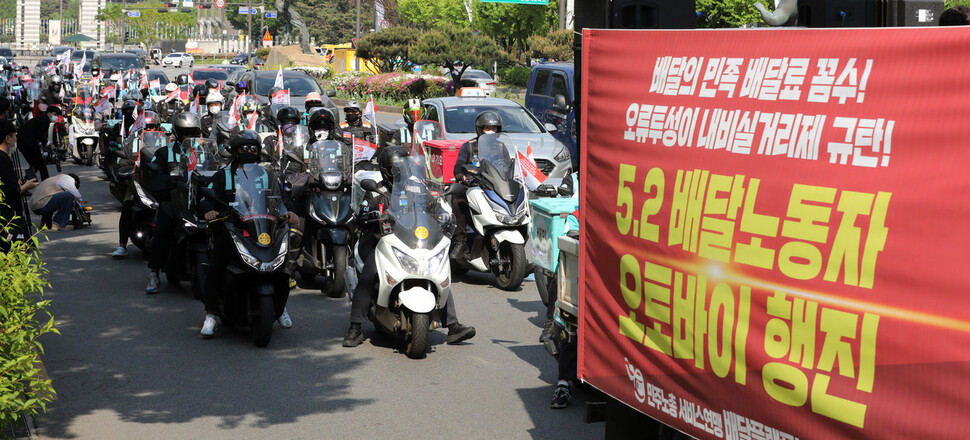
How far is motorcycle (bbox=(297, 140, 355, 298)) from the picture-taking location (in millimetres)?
10156

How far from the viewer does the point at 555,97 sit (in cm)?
1903

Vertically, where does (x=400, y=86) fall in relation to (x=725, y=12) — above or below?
below

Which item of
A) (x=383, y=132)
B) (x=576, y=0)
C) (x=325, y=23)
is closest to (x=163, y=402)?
(x=576, y=0)

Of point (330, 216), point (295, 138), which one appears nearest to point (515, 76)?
point (295, 138)

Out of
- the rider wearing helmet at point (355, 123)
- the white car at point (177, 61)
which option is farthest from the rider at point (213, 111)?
the white car at point (177, 61)

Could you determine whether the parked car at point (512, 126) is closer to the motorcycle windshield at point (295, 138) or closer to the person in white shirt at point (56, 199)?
the motorcycle windshield at point (295, 138)

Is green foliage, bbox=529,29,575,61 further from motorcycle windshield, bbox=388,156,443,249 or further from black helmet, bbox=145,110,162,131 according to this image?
motorcycle windshield, bbox=388,156,443,249

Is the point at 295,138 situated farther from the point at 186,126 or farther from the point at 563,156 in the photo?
the point at 563,156

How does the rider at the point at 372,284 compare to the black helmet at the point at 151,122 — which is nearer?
the rider at the point at 372,284

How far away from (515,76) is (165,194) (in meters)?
36.8

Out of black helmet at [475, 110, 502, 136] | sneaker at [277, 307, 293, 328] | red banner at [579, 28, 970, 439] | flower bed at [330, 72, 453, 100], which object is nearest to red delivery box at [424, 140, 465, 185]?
black helmet at [475, 110, 502, 136]

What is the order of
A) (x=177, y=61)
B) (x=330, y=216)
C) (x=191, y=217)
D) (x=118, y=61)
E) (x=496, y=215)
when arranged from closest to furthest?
(x=191, y=217)
(x=330, y=216)
(x=496, y=215)
(x=118, y=61)
(x=177, y=61)

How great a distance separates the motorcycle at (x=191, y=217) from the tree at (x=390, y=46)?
35770 mm

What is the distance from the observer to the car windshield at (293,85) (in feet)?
Answer: 81.9
